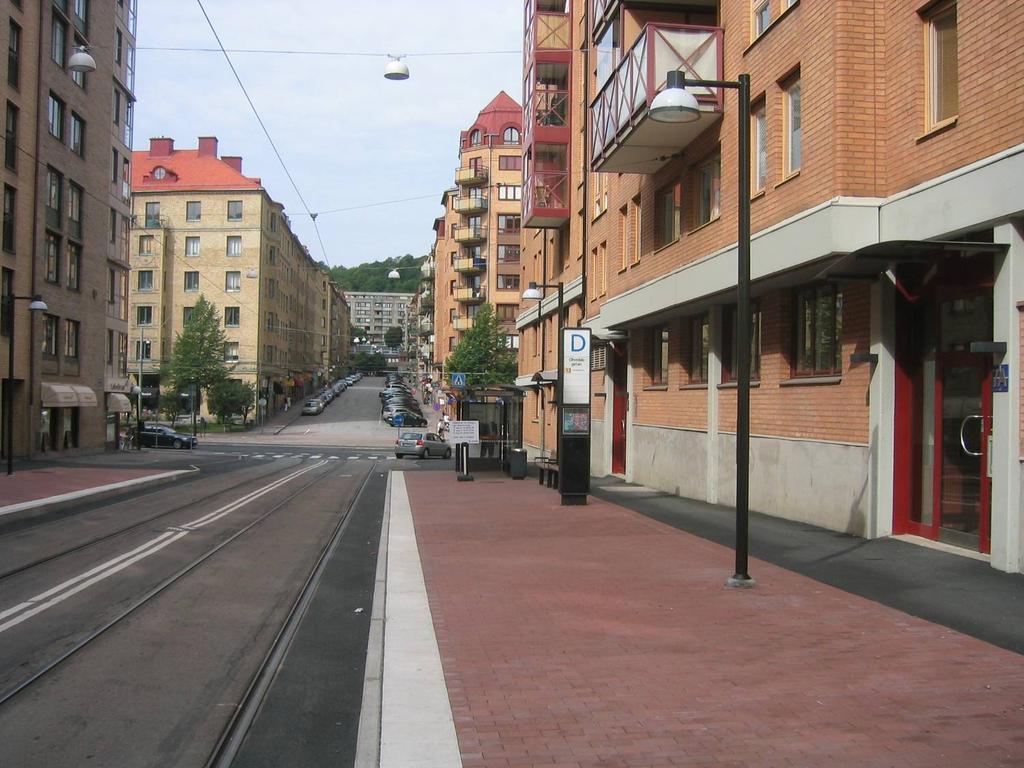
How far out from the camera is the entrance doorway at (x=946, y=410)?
10.6 meters

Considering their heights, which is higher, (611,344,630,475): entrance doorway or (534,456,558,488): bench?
(611,344,630,475): entrance doorway

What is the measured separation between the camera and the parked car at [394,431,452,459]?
47.8m

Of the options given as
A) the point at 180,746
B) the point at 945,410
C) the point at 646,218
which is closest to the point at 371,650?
the point at 180,746

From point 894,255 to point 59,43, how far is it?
3823cm

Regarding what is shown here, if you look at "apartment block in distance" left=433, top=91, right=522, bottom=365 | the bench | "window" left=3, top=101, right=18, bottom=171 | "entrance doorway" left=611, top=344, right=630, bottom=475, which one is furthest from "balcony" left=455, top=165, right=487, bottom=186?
the bench

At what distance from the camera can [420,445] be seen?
48.1 metres

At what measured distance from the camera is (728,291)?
53.6 feet

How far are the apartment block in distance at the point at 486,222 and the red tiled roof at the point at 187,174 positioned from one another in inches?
750

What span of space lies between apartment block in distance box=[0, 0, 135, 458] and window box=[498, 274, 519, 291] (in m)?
36.8

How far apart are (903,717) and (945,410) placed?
6747mm

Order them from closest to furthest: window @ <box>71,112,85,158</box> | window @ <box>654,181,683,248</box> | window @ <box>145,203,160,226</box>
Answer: window @ <box>654,181,683,248</box> < window @ <box>71,112,85,158</box> < window @ <box>145,203,160,226</box>

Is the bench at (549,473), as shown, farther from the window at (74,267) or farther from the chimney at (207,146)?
the chimney at (207,146)

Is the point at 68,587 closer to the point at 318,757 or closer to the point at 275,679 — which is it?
Answer: the point at 275,679

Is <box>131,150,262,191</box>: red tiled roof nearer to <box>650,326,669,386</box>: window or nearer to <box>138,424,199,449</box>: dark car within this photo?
<box>138,424,199,449</box>: dark car
